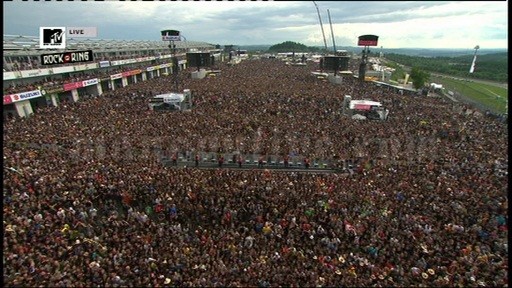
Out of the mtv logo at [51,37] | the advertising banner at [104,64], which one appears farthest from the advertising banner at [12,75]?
the advertising banner at [104,64]

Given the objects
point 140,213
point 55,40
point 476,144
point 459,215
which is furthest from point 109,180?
point 55,40

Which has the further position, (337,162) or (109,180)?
(337,162)

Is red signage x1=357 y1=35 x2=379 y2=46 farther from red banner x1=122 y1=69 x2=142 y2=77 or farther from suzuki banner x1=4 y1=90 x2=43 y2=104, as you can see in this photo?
suzuki banner x1=4 y1=90 x2=43 y2=104

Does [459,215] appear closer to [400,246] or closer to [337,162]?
[400,246]

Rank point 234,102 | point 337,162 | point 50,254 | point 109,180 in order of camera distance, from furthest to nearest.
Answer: point 234,102 < point 337,162 < point 109,180 < point 50,254

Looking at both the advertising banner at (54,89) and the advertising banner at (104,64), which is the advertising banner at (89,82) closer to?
the advertising banner at (54,89)

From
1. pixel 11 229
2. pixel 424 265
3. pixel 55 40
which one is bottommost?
pixel 424 265

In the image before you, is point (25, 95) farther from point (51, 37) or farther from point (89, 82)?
point (89, 82)
